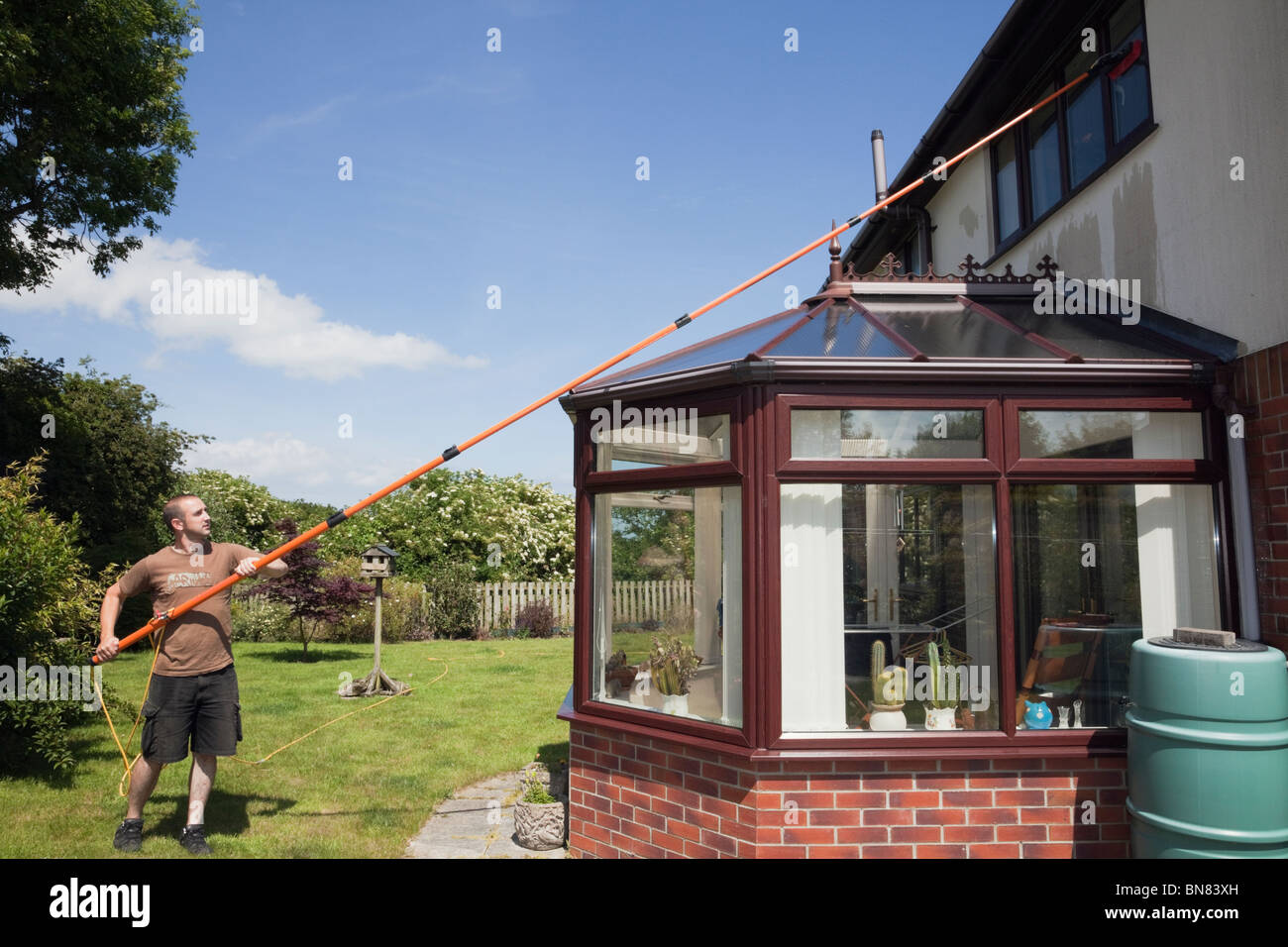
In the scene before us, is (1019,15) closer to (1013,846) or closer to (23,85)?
(1013,846)

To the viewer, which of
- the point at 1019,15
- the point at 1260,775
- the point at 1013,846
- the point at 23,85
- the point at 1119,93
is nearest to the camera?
the point at 1260,775

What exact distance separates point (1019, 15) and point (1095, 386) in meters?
3.52

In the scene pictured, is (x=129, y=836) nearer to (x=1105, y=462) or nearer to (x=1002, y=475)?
(x=1002, y=475)

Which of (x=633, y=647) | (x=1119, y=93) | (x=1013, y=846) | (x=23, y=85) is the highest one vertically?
(x=23, y=85)

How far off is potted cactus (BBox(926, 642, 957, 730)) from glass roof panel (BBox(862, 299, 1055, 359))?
1667mm

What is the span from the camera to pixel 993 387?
449cm

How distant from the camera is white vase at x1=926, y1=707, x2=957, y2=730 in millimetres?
4430

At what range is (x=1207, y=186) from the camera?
4.80m

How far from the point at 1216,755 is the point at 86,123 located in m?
15.5

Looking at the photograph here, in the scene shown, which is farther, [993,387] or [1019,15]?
[1019,15]

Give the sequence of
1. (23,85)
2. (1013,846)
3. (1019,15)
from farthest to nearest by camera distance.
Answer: (23,85) < (1019,15) < (1013,846)

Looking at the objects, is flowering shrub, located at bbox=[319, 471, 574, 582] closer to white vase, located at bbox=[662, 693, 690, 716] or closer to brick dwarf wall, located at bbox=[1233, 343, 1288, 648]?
white vase, located at bbox=[662, 693, 690, 716]

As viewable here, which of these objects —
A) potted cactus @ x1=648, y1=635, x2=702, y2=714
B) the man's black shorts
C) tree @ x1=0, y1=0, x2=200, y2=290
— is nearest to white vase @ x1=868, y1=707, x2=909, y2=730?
potted cactus @ x1=648, y1=635, x2=702, y2=714

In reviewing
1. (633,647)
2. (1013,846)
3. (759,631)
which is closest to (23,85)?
(633,647)
